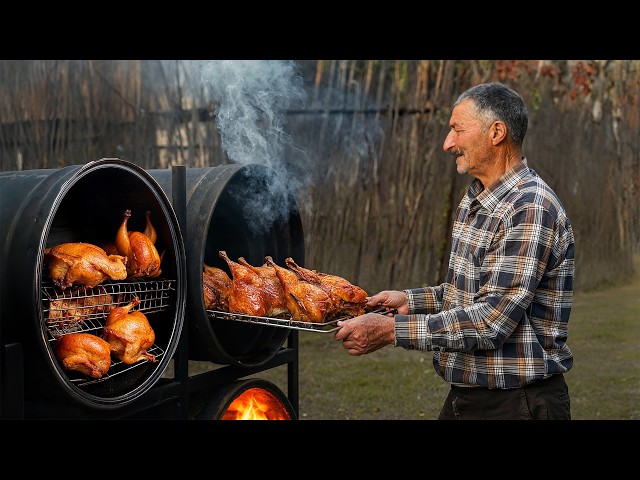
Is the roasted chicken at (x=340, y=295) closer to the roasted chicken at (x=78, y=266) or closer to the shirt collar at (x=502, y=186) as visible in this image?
the shirt collar at (x=502, y=186)

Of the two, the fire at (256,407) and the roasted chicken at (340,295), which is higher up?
the roasted chicken at (340,295)

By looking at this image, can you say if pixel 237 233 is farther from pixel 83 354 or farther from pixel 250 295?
pixel 83 354

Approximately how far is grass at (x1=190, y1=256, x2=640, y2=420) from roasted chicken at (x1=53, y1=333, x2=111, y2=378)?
3882 millimetres

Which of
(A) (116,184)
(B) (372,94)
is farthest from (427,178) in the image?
(A) (116,184)

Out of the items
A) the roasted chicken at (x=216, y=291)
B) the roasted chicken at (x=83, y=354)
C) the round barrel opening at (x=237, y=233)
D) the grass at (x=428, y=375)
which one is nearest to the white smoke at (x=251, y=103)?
the round barrel opening at (x=237, y=233)

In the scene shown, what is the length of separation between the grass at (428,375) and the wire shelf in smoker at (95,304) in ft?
11.2

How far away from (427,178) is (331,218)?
1294mm

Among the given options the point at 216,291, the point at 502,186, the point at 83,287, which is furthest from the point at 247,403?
the point at 502,186

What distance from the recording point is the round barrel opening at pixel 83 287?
2.62m

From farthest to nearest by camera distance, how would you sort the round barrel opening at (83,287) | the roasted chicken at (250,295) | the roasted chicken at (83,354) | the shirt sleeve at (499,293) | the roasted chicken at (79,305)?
the roasted chicken at (250,295)
the shirt sleeve at (499,293)
the roasted chicken at (79,305)
the roasted chicken at (83,354)
the round barrel opening at (83,287)

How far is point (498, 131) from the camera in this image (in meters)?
3.25

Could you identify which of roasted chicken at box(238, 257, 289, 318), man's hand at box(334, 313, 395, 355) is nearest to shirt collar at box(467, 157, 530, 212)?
man's hand at box(334, 313, 395, 355)
